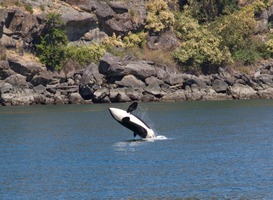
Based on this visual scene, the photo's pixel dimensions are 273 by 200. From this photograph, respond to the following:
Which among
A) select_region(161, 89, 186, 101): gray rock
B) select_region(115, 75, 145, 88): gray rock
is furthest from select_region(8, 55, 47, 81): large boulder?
select_region(161, 89, 186, 101): gray rock

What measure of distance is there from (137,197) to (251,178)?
5925mm

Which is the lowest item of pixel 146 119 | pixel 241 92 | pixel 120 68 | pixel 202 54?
pixel 241 92

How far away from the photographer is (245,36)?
11475 cm

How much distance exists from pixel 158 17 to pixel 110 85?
641 inches

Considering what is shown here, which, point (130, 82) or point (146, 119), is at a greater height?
point (146, 119)

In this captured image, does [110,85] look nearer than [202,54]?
Yes

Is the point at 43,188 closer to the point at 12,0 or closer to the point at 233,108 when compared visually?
the point at 233,108

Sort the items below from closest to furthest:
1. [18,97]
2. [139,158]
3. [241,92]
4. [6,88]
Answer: [139,158]
[6,88]
[18,97]
[241,92]

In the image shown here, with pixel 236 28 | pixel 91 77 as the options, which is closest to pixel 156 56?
pixel 91 77

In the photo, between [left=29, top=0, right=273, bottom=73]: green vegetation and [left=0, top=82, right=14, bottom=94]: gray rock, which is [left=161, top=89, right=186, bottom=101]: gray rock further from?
[left=0, top=82, right=14, bottom=94]: gray rock

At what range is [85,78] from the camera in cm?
9875

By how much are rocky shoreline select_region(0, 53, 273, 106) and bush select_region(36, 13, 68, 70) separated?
143 cm

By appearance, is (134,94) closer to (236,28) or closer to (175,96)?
Answer: (175,96)

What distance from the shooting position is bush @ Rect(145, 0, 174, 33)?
111188mm
